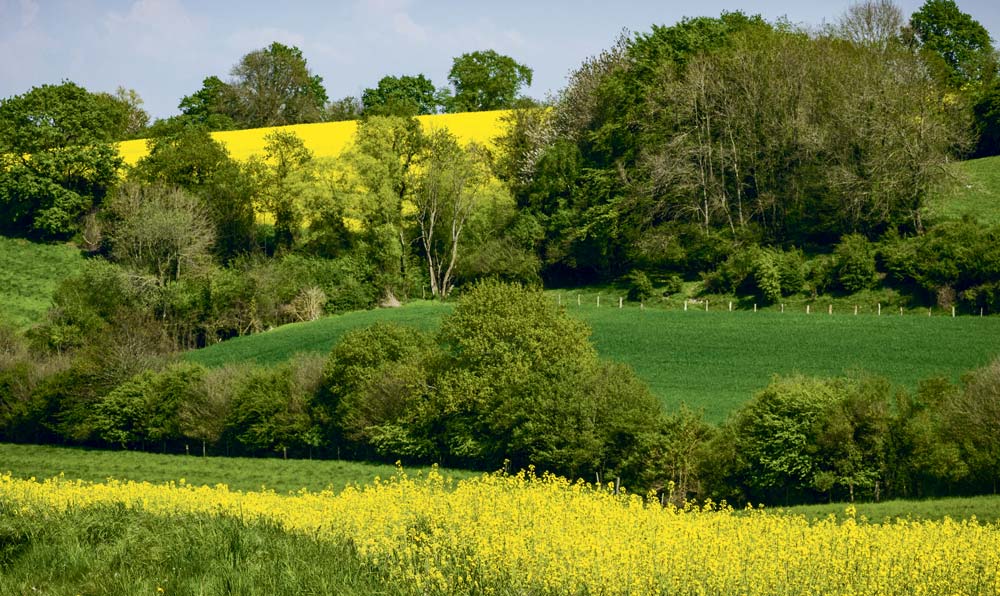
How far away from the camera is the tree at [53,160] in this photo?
3282 inches

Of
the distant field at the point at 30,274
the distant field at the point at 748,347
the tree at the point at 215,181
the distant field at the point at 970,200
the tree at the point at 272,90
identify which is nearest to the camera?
the distant field at the point at 748,347

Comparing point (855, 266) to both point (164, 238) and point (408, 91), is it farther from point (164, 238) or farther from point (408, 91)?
point (408, 91)

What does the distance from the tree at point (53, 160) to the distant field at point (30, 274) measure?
2.03m

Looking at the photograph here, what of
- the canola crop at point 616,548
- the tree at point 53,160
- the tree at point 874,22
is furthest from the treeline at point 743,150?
the canola crop at point 616,548

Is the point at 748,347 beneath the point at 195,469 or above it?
above

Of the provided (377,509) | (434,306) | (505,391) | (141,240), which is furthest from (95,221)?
(377,509)

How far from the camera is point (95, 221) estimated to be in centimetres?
8444

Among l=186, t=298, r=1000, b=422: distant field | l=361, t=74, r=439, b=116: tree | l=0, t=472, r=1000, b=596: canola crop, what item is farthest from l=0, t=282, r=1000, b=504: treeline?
l=361, t=74, r=439, b=116: tree

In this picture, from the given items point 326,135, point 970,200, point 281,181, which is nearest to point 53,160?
point 281,181

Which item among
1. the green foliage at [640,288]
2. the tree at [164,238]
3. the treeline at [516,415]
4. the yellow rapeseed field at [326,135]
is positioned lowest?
the treeline at [516,415]

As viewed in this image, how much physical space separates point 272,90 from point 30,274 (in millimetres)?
57723

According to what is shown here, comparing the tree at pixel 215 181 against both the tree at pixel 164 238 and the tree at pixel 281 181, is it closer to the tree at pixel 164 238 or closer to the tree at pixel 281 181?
the tree at pixel 281 181

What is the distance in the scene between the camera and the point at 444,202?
80.9 m

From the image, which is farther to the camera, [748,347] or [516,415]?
[748,347]
